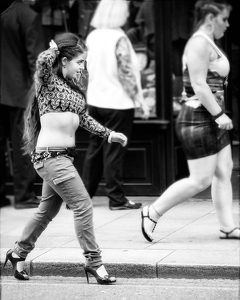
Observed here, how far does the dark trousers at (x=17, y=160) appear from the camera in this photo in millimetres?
4023

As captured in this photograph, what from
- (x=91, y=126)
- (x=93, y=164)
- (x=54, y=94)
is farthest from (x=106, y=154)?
(x=54, y=94)

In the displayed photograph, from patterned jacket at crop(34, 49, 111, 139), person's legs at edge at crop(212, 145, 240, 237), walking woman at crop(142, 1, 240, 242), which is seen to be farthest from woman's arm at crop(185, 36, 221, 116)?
patterned jacket at crop(34, 49, 111, 139)

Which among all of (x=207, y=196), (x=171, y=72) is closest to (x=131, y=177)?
(x=207, y=196)

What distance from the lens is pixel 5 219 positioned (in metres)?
4.86

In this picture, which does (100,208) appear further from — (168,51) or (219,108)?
(168,51)

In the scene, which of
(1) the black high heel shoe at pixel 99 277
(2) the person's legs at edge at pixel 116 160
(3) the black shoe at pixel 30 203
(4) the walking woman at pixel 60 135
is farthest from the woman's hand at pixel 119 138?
(1) the black high heel shoe at pixel 99 277

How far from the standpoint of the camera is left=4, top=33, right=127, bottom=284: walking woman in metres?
4.12

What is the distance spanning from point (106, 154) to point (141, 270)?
105 cm

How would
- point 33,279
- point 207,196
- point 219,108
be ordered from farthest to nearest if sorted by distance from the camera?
point 33,279 → point 219,108 → point 207,196

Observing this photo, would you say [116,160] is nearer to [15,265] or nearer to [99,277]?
[99,277]

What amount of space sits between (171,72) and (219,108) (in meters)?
2.98

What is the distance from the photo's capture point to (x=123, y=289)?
4.53 meters

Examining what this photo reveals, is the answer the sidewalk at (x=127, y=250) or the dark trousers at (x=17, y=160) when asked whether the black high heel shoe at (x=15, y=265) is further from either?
the dark trousers at (x=17, y=160)

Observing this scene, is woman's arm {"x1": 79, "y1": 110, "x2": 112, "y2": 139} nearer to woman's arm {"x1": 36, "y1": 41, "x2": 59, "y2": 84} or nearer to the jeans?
the jeans
